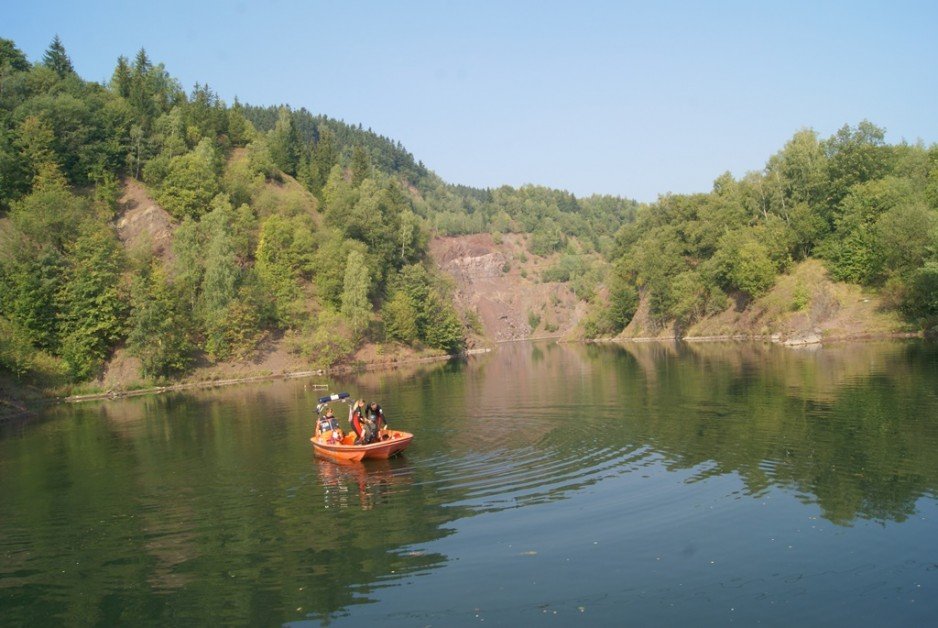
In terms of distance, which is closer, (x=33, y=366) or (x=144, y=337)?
(x=33, y=366)

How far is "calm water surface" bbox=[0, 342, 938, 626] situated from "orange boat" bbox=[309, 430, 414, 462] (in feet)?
2.08

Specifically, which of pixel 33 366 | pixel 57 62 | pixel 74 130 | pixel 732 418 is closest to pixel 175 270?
pixel 33 366

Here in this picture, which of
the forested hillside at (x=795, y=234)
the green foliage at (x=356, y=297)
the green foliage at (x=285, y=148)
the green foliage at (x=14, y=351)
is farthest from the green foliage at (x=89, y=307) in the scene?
the forested hillside at (x=795, y=234)

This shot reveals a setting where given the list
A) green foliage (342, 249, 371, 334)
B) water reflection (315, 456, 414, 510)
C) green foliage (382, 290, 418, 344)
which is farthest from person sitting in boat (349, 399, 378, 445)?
green foliage (382, 290, 418, 344)

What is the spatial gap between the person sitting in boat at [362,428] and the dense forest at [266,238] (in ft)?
166

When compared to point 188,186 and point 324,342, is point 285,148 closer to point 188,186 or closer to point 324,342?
point 188,186

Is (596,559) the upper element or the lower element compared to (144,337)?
lower

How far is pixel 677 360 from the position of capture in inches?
2613

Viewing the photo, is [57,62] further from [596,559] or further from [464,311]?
[596,559]

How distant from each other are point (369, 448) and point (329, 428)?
4329 millimetres

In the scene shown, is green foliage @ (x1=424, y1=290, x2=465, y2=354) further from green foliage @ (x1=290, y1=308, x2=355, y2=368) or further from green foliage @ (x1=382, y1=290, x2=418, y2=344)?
green foliage @ (x1=290, y1=308, x2=355, y2=368)

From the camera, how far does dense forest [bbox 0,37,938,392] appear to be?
7650cm

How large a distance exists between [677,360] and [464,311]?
250 ft

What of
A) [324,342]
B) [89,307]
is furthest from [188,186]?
[324,342]
